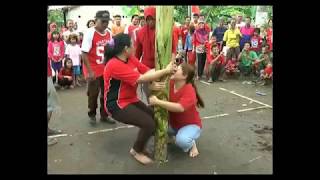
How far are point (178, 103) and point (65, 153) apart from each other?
1.66 metres

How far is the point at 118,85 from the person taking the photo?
491 cm

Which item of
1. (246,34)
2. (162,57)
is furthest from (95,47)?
(246,34)

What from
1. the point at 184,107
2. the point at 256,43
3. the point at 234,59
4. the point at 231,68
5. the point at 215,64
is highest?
the point at 256,43

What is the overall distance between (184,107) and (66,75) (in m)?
5.86

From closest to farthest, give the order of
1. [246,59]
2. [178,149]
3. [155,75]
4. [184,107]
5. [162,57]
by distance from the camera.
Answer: [155,75] < [162,57] < [184,107] < [178,149] < [246,59]

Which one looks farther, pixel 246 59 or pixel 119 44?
pixel 246 59

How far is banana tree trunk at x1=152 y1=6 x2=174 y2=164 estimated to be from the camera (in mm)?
4543

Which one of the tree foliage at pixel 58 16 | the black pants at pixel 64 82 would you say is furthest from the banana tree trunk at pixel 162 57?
the tree foliage at pixel 58 16

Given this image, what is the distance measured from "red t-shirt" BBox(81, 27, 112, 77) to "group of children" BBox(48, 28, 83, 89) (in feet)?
12.2

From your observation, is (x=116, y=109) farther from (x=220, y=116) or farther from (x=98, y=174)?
(x=220, y=116)

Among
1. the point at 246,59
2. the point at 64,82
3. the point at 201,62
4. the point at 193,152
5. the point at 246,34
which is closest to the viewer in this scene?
the point at 193,152

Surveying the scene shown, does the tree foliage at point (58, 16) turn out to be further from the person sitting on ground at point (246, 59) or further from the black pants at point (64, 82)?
the person sitting on ground at point (246, 59)

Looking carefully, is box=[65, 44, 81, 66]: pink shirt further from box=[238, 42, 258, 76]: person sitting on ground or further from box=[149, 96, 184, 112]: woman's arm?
box=[149, 96, 184, 112]: woman's arm

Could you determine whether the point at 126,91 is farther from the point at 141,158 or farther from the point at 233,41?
the point at 233,41
